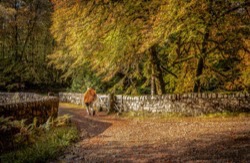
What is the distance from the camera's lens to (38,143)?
402 inches

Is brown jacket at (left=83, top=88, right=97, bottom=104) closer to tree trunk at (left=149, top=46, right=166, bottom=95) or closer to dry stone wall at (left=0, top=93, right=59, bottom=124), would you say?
dry stone wall at (left=0, top=93, right=59, bottom=124)

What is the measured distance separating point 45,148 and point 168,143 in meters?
3.81

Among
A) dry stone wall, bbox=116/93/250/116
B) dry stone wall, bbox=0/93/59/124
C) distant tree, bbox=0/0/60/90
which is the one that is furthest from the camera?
distant tree, bbox=0/0/60/90

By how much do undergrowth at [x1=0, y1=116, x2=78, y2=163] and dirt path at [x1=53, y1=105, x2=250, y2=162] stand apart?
404 mm

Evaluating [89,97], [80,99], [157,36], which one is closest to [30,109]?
[89,97]

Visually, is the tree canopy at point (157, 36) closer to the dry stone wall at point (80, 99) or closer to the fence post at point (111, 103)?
the fence post at point (111, 103)

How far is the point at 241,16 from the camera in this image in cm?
1448

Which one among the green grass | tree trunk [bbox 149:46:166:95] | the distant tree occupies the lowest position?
the green grass

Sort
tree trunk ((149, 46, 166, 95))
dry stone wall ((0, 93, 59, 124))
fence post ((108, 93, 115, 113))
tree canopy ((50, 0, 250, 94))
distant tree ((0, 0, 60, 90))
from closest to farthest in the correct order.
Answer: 1. dry stone wall ((0, 93, 59, 124))
2. tree canopy ((50, 0, 250, 94))
3. tree trunk ((149, 46, 166, 95))
4. fence post ((108, 93, 115, 113))
5. distant tree ((0, 0, 60, 90))

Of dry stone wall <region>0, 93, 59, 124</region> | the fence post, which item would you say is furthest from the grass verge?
dry stone wall <region>0, 93, 59, 124</region>

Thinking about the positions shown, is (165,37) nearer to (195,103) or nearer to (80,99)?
(195,103)

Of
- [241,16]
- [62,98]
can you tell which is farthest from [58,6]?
[62,98]

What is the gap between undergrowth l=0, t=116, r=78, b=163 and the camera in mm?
8375

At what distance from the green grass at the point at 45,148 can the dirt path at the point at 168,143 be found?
0.34m
